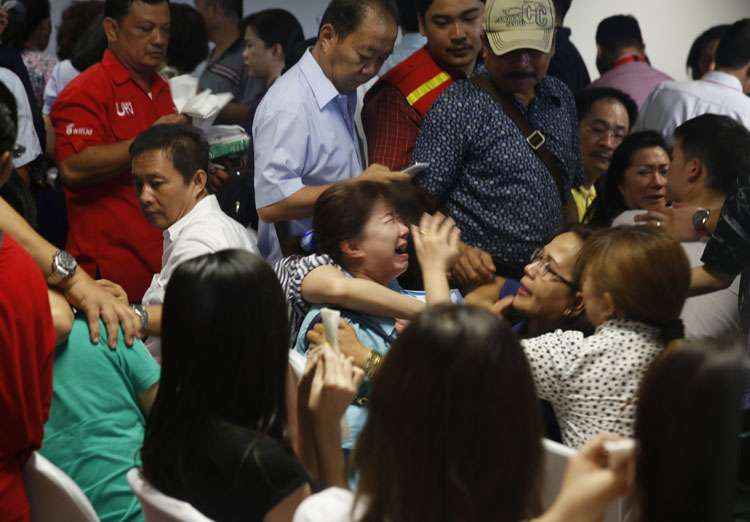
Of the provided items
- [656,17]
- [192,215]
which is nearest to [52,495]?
[192,215]

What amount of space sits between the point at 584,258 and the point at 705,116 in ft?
3.62

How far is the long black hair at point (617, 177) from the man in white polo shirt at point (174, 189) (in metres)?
1.27

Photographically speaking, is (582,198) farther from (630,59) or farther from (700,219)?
(630,59)

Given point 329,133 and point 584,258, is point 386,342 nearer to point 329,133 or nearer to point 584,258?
point 584,258

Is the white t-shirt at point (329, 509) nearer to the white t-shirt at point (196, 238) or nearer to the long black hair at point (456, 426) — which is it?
the long black hair at point (456, 426)

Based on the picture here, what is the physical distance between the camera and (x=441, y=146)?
288 cm

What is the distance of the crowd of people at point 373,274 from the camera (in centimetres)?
140

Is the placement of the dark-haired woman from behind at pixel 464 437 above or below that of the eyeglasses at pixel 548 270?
above

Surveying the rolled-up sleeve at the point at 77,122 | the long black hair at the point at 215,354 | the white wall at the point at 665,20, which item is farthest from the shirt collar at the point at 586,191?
the long black hair at the point at 215,354

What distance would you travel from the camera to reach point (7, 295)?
1799mm

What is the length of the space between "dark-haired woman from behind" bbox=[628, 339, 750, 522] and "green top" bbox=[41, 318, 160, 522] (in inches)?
43.0

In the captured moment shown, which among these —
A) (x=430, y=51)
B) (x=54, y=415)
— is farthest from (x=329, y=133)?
(x=54, y=415)

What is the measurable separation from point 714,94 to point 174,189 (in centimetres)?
226

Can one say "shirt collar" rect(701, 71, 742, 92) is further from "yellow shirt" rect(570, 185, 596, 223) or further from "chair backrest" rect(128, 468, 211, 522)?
"chair backrest" rect(128, 468, 211, 522)
